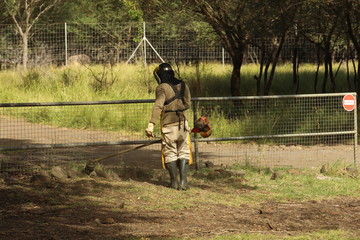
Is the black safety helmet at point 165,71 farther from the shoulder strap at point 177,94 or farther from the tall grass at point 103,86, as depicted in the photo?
the tall grass at point 103,86

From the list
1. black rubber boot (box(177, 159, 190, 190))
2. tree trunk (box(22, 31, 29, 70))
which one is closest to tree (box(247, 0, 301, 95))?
black rubber boot (box(177, 159, 190, 190))

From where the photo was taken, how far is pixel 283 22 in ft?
61.9

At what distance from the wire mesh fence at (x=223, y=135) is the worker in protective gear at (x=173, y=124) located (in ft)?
4.93

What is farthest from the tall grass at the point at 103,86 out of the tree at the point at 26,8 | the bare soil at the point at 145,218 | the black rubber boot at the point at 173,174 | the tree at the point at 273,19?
the tree at the point at 26,8

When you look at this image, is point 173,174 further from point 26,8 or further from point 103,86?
point 26,8

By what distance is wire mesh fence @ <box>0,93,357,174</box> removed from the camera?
42.8ft

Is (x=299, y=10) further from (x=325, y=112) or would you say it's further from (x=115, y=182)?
(x=115, y=182)

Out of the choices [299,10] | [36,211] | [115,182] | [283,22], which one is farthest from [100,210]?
[299,10]

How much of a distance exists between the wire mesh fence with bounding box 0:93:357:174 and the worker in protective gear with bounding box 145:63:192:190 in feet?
4.93

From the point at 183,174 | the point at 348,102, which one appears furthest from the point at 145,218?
the point at 348,102

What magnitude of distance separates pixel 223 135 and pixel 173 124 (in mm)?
5257

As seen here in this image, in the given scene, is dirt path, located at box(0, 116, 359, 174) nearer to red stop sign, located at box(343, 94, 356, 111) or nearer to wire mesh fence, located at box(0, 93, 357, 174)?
wire mesh fence, located at box(0, 93, 357, 174)

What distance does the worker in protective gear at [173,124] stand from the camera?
10297 millimetres

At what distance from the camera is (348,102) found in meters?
12.4
